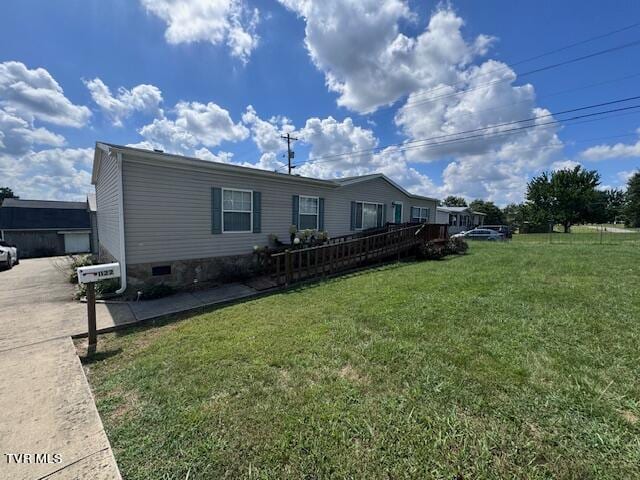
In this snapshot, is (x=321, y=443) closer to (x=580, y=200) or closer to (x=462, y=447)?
(x=462, y=447)

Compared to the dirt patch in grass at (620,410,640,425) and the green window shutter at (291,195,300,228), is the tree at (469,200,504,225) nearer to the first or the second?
the green window shutter at (291,195,300,228)

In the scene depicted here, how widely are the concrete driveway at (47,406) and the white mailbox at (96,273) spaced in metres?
1.01

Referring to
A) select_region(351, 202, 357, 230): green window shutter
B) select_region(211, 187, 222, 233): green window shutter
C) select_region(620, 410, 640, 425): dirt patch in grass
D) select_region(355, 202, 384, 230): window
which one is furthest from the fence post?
select_region(620, 410, 640, 425): dirt patch in grass

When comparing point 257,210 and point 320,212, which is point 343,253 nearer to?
point 320,212

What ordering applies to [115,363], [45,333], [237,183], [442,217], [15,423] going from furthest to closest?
[442,217]
[237,183]
[45,333]
[115,363]
[15,423]

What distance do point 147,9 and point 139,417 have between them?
10.0 m

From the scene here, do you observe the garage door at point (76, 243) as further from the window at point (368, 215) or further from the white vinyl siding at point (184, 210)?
the window at point (368, 215)

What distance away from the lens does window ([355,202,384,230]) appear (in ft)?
40.1

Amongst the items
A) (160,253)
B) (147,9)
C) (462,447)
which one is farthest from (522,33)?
(160,253)

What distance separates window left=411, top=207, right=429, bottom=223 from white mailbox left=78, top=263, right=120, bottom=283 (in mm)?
Result: 14599

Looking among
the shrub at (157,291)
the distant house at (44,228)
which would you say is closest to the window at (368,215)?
the shrub at (157,291)

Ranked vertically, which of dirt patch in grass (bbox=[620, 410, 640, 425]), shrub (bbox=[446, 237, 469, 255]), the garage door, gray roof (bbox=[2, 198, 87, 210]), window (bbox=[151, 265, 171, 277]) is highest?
gray roof (bbox=[2, 198, 87, 210])

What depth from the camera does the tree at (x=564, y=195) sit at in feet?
118

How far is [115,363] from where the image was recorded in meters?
3.41
